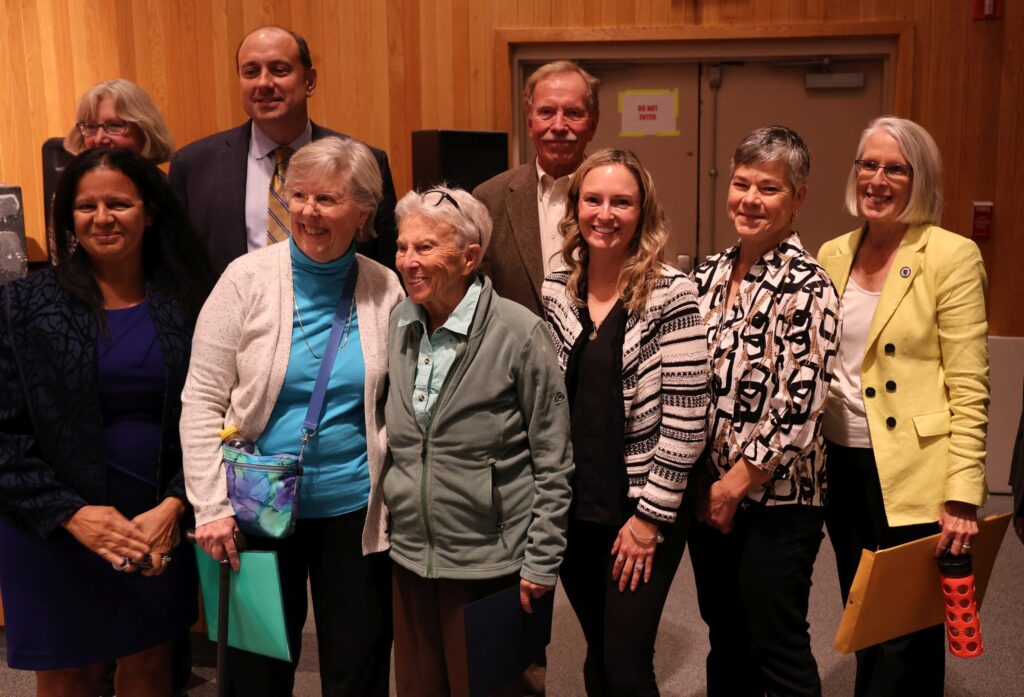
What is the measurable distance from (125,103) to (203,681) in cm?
189

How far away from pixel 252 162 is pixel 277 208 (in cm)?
18

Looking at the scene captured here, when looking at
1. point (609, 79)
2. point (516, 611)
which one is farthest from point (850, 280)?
point (609, 79)

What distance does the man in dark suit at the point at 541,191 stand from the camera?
2822mm

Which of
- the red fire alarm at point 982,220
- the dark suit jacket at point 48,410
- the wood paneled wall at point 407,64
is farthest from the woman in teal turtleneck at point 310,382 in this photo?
the red fire alarm at point 982,220

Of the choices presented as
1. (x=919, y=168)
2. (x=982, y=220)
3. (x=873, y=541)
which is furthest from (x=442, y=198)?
(x=982, y=220)

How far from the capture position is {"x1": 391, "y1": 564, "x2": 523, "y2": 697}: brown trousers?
2.27m

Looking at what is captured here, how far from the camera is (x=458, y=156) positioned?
4.40 metres

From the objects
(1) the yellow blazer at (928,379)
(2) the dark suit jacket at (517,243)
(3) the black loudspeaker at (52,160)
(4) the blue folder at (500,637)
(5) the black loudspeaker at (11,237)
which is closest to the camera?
(4) the blue folder at (500,637)

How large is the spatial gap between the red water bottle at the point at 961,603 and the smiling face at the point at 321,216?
5.42ft

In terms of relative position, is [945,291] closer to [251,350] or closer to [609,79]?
[251,350]

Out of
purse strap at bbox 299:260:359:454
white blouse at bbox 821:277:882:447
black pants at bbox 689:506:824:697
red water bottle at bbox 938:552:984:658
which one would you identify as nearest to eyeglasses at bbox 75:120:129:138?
purse strap at bbox 299:260:359:454

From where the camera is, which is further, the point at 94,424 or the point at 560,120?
the point at 560,120

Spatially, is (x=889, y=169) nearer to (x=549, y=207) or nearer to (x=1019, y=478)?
(x=1019, y=478)

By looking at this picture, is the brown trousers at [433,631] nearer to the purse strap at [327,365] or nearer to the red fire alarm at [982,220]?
the purse strap at [327,365]
